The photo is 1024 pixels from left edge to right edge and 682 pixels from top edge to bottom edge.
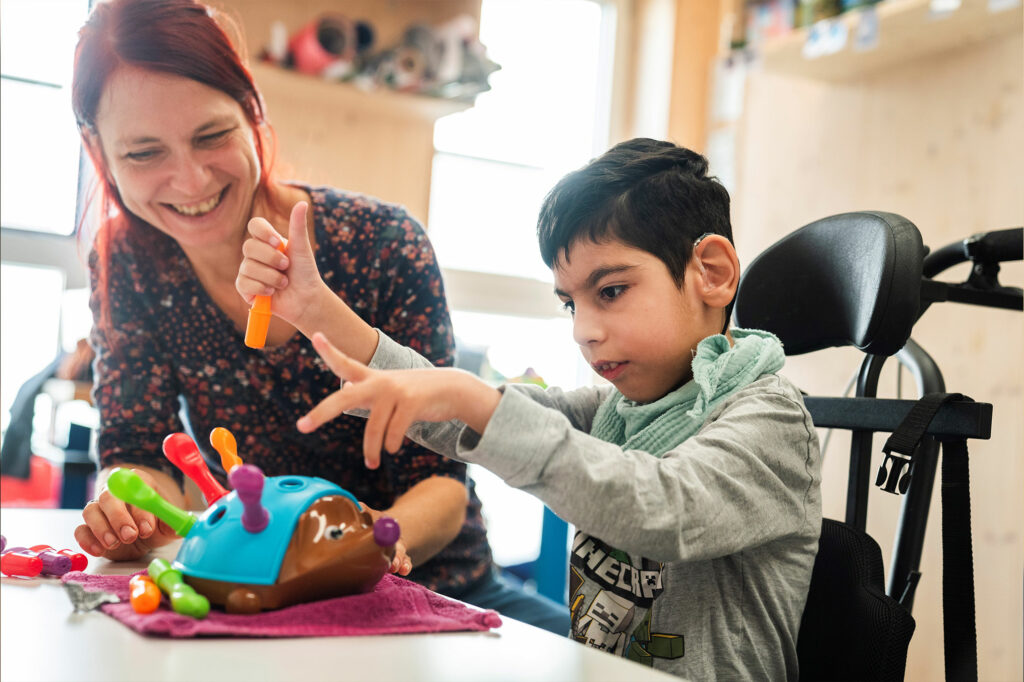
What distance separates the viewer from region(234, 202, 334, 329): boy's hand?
0.87 m

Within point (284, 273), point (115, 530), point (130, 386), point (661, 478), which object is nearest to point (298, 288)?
point (284, 273)

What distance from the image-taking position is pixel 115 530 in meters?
0.88

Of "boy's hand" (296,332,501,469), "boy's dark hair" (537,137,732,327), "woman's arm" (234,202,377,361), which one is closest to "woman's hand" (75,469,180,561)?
"woman's arm" (234,202,377,361)

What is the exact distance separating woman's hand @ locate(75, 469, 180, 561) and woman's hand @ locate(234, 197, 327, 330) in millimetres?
230

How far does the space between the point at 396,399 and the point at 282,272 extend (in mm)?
320

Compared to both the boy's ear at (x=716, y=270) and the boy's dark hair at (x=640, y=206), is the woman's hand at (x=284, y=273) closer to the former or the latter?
the boy's dark hair at (x=640, y=206)

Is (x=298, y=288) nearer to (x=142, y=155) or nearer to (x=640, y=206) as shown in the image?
(x=640, y=206)

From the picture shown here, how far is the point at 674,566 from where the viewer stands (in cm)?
84

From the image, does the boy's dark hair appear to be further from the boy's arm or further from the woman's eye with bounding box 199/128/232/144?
the woman's eye with bounding box 199/128/232/144

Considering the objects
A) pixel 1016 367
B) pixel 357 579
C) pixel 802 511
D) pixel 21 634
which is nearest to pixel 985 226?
pixel 1016 367

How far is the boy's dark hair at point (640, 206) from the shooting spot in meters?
0.92

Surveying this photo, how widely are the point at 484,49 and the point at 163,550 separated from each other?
214 cm

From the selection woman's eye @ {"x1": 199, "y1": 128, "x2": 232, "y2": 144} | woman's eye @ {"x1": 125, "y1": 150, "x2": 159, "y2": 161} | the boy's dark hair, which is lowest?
the boy's dark hair

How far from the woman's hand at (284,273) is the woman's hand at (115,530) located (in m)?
0.23
